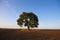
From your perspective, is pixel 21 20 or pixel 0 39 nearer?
pixel 0 39

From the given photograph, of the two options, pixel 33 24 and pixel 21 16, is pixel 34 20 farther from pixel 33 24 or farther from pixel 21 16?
pixel 21 16

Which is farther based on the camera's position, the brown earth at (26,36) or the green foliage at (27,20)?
the green foliage at (27,20)

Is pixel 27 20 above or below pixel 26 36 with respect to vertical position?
above

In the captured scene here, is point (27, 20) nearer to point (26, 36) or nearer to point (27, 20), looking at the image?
point (27, 20)

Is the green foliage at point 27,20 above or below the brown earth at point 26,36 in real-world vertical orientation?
above

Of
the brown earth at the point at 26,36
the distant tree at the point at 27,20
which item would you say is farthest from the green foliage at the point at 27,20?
the brown earth at the point at 26,36

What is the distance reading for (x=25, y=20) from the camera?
50.0 meters

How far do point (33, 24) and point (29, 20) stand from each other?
207 centimetres

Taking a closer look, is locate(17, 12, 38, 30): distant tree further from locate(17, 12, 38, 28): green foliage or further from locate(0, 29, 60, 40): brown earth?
locate(0, 29, 60, 40): brown earth

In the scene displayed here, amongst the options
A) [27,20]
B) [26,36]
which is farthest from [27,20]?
[26,36]

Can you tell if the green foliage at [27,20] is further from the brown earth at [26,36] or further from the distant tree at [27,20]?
the brown earth at [26,36]

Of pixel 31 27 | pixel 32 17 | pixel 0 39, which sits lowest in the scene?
pixel 0 39

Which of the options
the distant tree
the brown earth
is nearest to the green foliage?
the distant tree

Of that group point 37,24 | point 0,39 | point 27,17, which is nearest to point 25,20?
point 27,17
